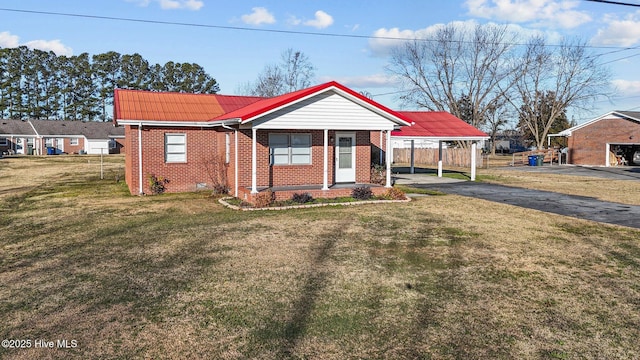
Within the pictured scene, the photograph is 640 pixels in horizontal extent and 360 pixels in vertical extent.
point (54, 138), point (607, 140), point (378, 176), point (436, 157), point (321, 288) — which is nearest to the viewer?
point (321, 288)

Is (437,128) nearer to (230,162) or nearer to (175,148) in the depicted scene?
(230,162)

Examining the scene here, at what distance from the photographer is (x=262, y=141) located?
16594 millimetres

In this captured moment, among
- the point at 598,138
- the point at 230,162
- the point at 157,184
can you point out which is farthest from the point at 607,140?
the point at 157,184

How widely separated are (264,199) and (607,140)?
3591cm

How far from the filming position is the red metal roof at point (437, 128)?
83.1 feet

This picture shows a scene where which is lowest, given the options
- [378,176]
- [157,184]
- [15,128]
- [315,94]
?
[157,184]

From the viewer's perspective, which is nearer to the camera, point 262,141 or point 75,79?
point 262,141

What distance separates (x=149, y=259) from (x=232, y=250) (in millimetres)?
1489

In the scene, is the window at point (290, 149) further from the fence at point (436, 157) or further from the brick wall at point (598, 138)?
the brick wall at point (598, 138)

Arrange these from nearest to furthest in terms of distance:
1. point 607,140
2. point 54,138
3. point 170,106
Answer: point 170,106 → point 607,140 → point 54,138

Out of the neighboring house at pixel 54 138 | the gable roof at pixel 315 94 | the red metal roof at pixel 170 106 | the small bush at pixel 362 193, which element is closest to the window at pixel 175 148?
the red metal roof at pixel 170 106

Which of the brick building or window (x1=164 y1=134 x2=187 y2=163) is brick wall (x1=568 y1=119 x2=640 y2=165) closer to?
the brick building

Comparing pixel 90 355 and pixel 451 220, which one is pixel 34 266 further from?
pixel 451 220

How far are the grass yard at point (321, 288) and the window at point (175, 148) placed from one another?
6.67 m
